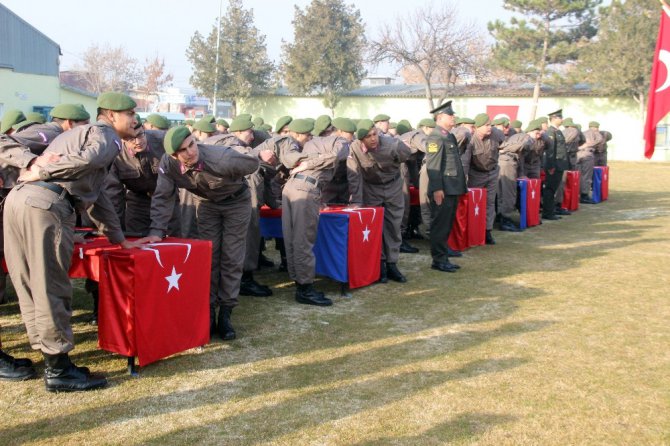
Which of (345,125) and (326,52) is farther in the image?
(326,52)

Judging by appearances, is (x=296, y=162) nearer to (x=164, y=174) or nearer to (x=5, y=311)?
(x=164, y=174)

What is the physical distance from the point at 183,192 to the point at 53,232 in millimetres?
1571

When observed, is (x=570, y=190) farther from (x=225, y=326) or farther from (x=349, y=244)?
(x=225, y=326)

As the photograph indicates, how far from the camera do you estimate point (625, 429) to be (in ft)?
11.6

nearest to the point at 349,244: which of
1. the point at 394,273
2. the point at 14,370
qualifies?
the point at 394,273

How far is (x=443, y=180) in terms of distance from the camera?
7551 mm

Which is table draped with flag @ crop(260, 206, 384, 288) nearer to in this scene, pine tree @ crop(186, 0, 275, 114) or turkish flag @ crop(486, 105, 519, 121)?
turkish flag @ crop(486, 105, 519, 121)

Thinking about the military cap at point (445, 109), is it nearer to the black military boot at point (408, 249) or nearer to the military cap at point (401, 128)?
the black military boot at point (408, 249)

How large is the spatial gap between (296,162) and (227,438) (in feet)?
10.9

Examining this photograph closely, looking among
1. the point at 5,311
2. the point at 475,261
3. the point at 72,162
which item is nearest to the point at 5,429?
the point at 72,162

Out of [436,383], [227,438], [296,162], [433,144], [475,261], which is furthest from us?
[475,261]

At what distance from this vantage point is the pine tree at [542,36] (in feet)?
112

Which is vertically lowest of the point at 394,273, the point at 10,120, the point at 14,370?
the point at 14,370

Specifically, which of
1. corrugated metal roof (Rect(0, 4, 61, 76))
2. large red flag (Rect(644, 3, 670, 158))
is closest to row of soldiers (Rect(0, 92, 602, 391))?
large red flag (Rect(644, 3, 670, 158))
